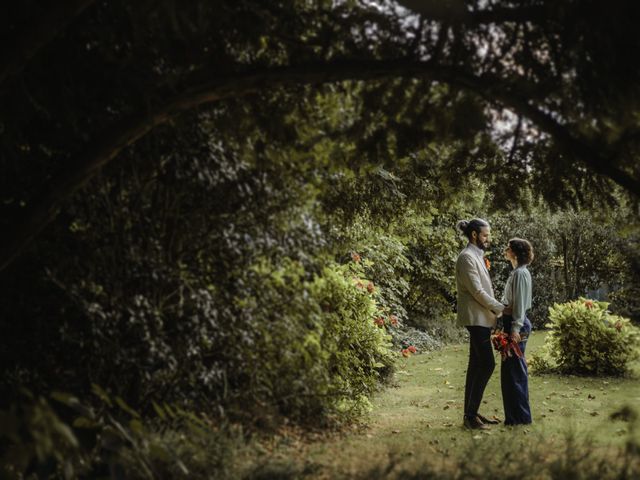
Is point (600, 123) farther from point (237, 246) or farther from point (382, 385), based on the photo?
point (382, 385)

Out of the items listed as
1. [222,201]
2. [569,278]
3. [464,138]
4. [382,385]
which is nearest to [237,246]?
[222,201]

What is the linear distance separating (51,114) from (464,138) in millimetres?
2815

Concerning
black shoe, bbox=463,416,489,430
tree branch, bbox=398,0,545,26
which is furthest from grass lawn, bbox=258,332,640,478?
tree branch, bbox=398,0,545,26

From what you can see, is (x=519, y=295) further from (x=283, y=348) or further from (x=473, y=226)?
(x=283, y=348)

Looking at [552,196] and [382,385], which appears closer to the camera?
[552,196]

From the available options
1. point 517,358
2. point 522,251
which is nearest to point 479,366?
point 517,358

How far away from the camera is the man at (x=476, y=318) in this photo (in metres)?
6.79

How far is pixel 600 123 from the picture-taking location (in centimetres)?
382

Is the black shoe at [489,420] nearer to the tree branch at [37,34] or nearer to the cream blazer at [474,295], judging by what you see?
the cream blazer at [474,295]

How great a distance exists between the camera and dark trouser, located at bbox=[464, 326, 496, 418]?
6.79 meters

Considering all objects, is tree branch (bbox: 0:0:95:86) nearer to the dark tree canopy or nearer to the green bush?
the dark tree canopy

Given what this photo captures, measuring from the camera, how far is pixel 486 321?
685 centimetres

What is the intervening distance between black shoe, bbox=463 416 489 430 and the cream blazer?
1080 mm

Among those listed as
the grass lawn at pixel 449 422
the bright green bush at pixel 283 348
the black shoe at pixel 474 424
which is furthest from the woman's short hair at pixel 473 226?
the bright green bush at pixel 283 348
